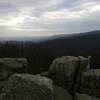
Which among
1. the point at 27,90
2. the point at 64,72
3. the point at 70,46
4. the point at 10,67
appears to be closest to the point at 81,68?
the point at 64,72

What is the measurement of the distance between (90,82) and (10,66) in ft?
14.5

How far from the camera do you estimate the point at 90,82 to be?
Result: 13.5 m

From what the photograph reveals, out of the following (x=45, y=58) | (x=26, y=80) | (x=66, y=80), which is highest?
(x=26, y=80)

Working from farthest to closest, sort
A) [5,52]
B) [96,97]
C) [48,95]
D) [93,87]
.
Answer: [5,52] → [93,87] → [96,97] → [48,95]

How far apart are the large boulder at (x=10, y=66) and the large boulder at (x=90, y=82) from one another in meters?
3.31

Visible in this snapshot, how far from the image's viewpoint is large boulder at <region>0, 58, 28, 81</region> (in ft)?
41.2

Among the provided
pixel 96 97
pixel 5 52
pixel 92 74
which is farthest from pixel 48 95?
pixel 5 52

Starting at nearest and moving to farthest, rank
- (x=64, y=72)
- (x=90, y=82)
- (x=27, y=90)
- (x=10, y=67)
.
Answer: (x=27, y=90) → (x=10, y=67) → (x=64, y=72) → (x=90, y=82)

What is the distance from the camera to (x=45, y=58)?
45500 mm

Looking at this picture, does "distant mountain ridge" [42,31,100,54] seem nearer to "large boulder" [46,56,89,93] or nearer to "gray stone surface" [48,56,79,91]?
"large boulder" [46,56,89,93]

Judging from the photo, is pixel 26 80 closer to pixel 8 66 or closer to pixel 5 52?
pixel 8 66

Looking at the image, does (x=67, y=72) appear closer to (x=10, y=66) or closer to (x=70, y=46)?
(x=10, y=66)

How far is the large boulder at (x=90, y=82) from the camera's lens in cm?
1318

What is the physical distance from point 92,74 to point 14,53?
31683mm
